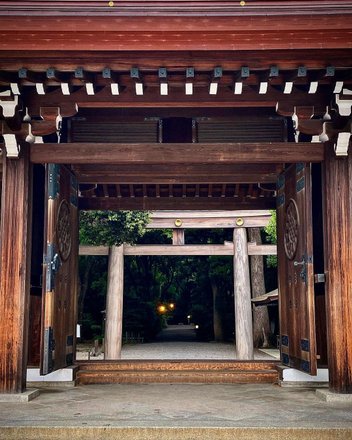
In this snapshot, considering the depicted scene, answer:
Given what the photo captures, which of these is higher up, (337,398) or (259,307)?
(259,307)

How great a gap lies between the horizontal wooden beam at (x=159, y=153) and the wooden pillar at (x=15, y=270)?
385mm

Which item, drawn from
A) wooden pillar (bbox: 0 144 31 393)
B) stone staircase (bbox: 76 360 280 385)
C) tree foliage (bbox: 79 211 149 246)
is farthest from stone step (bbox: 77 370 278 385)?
tree foliage (bbox: 79 211 149 246)

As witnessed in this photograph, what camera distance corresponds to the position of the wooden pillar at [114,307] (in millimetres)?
17266

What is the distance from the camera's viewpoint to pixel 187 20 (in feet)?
18.5

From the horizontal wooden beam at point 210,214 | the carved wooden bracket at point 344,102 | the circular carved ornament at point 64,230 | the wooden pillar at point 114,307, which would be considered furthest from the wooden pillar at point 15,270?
the horizontal wooden beam at point 210,214

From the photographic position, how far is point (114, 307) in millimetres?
17859

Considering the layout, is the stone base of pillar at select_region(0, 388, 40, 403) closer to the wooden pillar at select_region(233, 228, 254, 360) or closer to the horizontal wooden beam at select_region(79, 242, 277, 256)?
the wooden pillar at select_region(233, 228, 254, 360)

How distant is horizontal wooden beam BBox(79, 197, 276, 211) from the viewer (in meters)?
10.4

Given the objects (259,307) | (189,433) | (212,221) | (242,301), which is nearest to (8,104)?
(189,433)

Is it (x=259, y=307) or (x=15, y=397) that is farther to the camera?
(x=259, y=307)

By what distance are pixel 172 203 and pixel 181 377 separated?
3.43 m

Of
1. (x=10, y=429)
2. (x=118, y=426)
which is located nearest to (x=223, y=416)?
(x=118, y=426)

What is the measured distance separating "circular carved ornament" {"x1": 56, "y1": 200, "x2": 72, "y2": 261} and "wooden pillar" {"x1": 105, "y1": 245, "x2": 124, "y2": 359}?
912cm

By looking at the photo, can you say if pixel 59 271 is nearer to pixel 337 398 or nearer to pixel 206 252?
pixel 337 398
